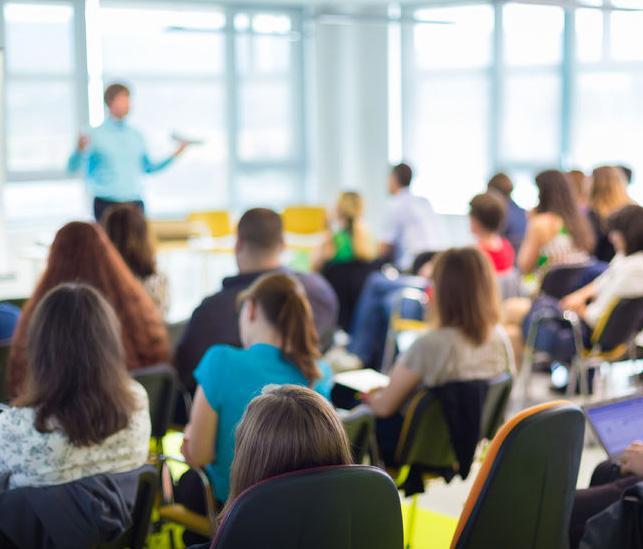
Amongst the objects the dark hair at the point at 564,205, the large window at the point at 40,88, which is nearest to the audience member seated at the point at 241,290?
the dark hair at the point at 564,205

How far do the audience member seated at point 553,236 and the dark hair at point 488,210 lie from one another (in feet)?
1.56

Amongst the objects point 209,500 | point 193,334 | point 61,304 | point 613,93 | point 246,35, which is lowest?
point 209,500

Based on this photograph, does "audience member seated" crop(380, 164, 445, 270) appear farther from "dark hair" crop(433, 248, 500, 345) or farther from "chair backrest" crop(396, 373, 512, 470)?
"chair backrest" crop(396, 373, 512, 470)

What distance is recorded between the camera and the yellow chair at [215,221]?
9.79 metres

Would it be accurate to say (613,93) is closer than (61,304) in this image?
No

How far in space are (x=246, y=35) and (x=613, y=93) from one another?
3884mm

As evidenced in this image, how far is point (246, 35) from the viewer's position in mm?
11305

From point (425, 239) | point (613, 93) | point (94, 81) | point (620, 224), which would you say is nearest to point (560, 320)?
point (620, 224)

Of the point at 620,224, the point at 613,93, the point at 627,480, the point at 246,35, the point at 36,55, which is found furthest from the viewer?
the point at 246,35

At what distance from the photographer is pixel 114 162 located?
7.77 m

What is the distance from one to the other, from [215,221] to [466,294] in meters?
6.37

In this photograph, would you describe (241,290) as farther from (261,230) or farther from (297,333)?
(297,333)

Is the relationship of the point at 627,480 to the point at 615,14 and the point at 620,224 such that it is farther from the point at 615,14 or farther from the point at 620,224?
the point at 615,14

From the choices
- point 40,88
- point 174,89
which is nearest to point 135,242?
point 40,88
